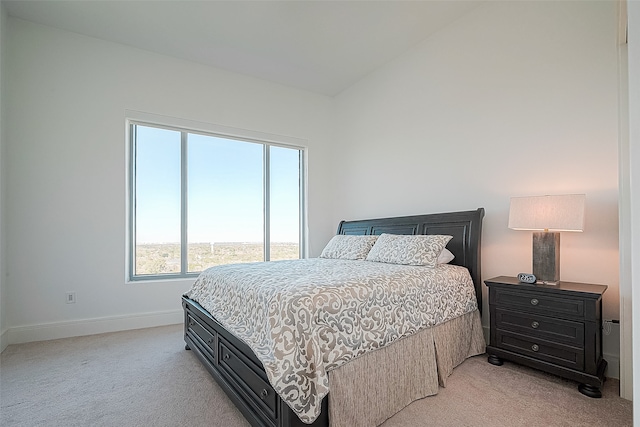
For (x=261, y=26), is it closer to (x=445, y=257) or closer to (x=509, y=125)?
(x=509, y=125)

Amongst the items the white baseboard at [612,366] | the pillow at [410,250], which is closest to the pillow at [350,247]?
the pillow at [410,250]

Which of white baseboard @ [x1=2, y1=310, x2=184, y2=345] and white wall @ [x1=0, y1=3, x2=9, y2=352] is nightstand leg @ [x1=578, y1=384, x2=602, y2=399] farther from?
white wall @ [x1=0, y1=3, x2=9, y2=352]

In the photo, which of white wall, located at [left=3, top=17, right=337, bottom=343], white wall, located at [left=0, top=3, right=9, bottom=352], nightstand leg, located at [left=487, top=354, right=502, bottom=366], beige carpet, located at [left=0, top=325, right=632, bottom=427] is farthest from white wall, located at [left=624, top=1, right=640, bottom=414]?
white wall, located at [left=0, top=3, right=9, bottom=352]

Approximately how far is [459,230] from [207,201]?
3138mm

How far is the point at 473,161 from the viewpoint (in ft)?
10.1

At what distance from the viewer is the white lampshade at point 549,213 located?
2.13m

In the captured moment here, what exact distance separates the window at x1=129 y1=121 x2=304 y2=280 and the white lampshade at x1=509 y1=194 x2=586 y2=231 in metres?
3.12

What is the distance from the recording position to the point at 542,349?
2.20 meters

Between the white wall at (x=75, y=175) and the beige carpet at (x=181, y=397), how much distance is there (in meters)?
0.64

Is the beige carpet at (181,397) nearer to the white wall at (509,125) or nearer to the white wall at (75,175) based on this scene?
the white wall at (75,175)

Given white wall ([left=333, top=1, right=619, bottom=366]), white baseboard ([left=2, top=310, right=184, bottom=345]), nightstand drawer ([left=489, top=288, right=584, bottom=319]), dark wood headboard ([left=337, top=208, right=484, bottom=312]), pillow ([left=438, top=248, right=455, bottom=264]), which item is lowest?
white baseboard ([left=2, top=310, right=184, bottom=345])

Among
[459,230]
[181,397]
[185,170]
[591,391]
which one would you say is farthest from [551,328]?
[185,170]

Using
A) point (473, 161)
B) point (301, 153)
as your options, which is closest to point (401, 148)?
point (473, 161)

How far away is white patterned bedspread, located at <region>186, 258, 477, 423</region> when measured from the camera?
145 cm
